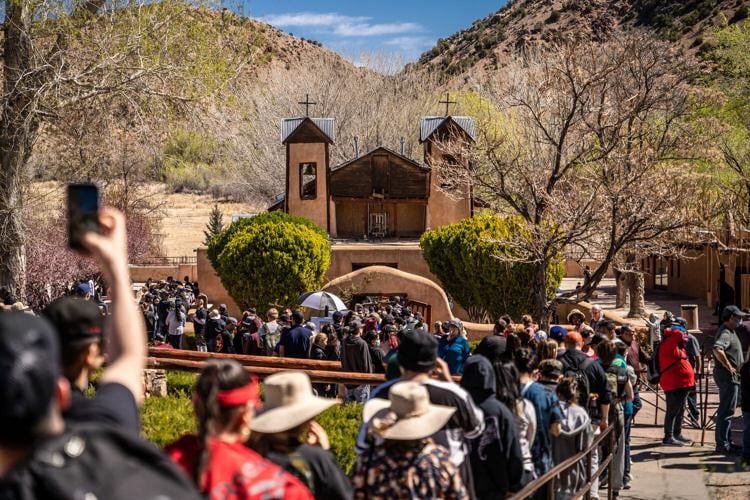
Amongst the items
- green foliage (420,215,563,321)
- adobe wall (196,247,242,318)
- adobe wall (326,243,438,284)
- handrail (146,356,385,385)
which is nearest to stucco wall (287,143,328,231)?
adobe wall (196,247,242,318)

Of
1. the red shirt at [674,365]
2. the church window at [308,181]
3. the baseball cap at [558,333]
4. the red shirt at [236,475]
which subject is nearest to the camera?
the red shirt at [236,475]

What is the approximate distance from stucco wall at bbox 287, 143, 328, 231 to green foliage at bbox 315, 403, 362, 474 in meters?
27.3

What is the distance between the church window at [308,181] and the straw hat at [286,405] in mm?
33906

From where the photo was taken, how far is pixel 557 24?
11906 centimetres

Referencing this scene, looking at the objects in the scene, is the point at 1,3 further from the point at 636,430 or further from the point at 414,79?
the point at 414,79

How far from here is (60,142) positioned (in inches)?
905

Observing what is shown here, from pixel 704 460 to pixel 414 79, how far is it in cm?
6656

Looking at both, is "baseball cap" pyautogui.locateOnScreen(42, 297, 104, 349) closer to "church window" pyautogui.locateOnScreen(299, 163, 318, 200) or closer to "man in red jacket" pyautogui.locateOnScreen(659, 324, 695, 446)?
"man in red jacket" pyautogui.locateOnScreen(659, 324, 695, 446)

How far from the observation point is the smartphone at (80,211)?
9.94 feet

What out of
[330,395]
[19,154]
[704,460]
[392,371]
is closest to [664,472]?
[704,460]

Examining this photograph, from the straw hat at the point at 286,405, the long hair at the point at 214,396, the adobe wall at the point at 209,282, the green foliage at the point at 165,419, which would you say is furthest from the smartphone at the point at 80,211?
the adobe wall at the point at 209,282

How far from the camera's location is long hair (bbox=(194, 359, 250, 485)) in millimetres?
3711

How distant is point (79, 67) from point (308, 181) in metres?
19.1

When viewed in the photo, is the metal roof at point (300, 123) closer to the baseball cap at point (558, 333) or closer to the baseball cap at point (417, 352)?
the baseball cap at point (558, 333)
